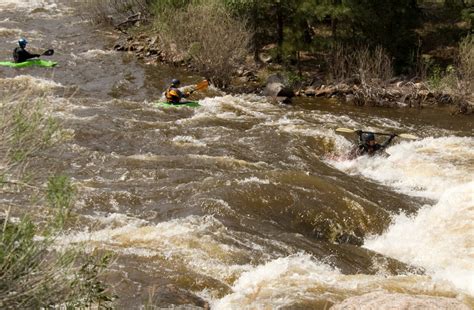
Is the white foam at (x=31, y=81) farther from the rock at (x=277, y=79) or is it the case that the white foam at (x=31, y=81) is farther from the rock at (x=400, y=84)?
the rock at (x=400, y=84)

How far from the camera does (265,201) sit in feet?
31.1

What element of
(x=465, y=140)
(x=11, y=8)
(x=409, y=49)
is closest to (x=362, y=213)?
(x=465, y=140)

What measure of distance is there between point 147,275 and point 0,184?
9.81 feet

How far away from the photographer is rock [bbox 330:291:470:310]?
5418mm

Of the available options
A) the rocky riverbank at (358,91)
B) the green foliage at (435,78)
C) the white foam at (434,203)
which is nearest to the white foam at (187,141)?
the white foam at (434,203)

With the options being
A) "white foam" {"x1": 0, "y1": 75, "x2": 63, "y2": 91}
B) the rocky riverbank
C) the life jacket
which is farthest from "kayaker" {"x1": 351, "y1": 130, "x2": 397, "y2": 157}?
"white foam" {"x1": 0, "y1": 75, "x2": 63, "y2": 91}

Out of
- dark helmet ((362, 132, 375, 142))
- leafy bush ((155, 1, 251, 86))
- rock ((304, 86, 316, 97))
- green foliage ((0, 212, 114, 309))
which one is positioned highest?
green foliage ((0, 212, 114, 309))

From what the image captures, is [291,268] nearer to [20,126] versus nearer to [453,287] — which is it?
[453,287]

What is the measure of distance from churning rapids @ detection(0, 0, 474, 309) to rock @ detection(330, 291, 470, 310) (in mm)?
27

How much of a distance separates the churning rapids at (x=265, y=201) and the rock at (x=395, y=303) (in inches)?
1.1

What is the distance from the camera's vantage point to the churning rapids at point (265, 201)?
7012 millimetres

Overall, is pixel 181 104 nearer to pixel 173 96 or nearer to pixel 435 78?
pixel 173 96

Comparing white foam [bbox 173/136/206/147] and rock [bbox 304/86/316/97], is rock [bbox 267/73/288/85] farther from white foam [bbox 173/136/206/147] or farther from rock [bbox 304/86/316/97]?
white foam [bbox 173/136/206/147]

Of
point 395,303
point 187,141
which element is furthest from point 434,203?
point 187,141
